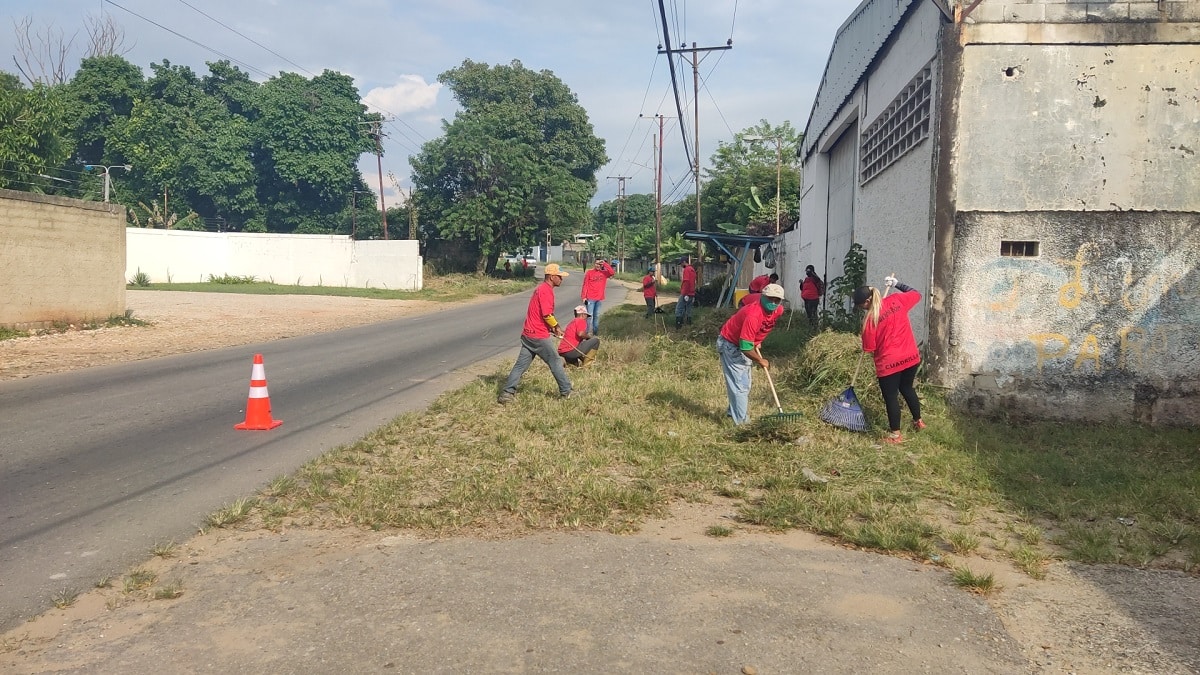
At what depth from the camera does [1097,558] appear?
4.75 metres

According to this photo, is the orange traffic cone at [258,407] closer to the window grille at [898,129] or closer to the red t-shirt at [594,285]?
the window grille at [898,129]

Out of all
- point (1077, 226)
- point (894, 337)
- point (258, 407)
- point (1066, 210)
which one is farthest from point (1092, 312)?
point (258, 407)

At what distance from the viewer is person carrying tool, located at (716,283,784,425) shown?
297 inches

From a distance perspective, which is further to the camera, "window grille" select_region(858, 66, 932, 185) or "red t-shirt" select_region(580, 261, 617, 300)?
"red t-shirt" select_region(580, 261, 617, 300)

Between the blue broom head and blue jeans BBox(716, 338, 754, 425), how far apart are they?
761 millimetres

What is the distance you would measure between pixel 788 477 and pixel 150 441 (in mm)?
5580

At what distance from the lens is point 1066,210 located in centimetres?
825

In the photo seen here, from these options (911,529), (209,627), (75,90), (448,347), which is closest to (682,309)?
(448,347)

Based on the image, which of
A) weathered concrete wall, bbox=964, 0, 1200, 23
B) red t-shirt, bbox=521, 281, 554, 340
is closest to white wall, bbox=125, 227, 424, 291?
red t-shirt, bbox=521, 281, 554, 340

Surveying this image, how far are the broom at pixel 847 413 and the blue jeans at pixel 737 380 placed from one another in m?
0.76

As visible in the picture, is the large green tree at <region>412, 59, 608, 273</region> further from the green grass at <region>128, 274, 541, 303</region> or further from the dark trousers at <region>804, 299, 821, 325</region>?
the dark trousers at <region>804, 299, 821, 325</region>

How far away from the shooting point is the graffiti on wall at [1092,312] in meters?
8.11

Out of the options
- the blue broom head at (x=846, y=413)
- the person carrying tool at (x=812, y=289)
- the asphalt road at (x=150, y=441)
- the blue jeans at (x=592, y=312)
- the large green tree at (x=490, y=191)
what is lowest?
the asphalt road at (x=150, y=441)

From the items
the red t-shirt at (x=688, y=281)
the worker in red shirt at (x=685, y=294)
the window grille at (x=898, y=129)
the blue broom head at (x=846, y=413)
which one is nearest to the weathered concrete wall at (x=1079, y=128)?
the window grille at (x=898, y=129)
